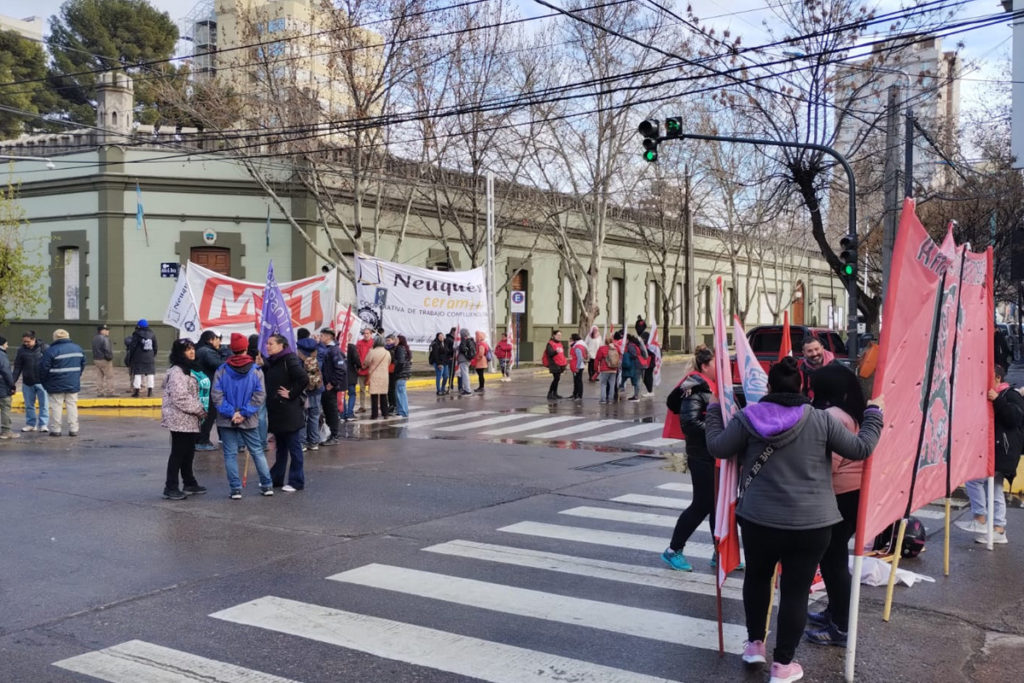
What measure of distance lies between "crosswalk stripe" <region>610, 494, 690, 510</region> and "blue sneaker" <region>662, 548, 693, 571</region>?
244 centimetres

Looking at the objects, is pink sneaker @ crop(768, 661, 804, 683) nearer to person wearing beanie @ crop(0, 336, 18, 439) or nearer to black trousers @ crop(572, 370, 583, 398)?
person wearing beanie @ crop(0, 336, 18, 439)

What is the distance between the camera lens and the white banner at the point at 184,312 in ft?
57.4

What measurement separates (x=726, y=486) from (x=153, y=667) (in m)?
3.28

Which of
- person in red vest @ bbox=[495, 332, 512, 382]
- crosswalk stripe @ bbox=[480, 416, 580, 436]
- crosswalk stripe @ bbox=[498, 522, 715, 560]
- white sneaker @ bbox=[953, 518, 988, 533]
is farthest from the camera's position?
person in red vest @ bbox=[495, 332, 512, 382]

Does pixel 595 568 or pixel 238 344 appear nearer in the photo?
pixel 595 568

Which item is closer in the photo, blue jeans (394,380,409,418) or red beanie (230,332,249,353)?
red beanie (230,332,249,353)

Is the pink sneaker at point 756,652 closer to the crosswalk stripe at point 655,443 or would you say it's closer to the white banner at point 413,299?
the crosswalk stripe at point 655,443

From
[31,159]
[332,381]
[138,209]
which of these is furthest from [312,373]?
[31,159]

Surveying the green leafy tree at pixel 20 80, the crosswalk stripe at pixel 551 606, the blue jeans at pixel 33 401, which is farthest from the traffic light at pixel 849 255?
the green leafy tree at pixel 20 80

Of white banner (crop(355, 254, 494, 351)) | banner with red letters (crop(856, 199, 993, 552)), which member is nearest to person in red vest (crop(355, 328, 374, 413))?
white banner (crop(355, 254, 494, 351))

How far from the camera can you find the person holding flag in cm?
478

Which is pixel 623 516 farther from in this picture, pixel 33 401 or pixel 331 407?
pixel 33 401

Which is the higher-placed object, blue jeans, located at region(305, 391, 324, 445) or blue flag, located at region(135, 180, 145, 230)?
blue flag, located at region(135, 180, 145, 230)

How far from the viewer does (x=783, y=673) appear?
489 centimetres
